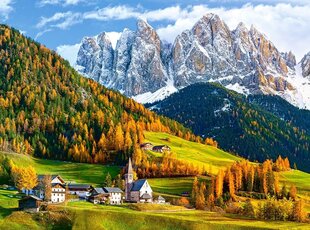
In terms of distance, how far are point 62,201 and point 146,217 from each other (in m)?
38.9

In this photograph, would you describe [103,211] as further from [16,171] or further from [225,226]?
[16,171]

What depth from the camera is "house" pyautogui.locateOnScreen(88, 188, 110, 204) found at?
6476 inches

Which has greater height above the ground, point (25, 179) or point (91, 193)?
point (25, 179)

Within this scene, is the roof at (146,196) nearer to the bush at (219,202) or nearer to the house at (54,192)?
the bush at (219,202)

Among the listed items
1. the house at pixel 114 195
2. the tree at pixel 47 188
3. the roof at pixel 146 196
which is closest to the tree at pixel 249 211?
the roof at pixel 146 196

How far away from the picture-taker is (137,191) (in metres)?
180

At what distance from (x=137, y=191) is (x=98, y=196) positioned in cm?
1616

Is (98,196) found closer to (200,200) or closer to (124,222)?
(200,200)

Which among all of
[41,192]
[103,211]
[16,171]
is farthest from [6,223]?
[16,171]

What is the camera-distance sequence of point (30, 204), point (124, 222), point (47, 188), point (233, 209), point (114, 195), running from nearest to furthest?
point (124, 222) < point (30, 204) < point (47, 188) < point (233, 209) < point (114, 195)

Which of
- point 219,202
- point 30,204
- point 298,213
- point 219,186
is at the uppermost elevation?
point 219,186

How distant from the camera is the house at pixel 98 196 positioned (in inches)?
6476

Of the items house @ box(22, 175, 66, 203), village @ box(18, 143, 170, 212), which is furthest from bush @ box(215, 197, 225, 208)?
house @ box(22, 175, 66, 203)

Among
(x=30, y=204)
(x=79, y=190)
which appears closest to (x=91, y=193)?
(x=79, y=190)
